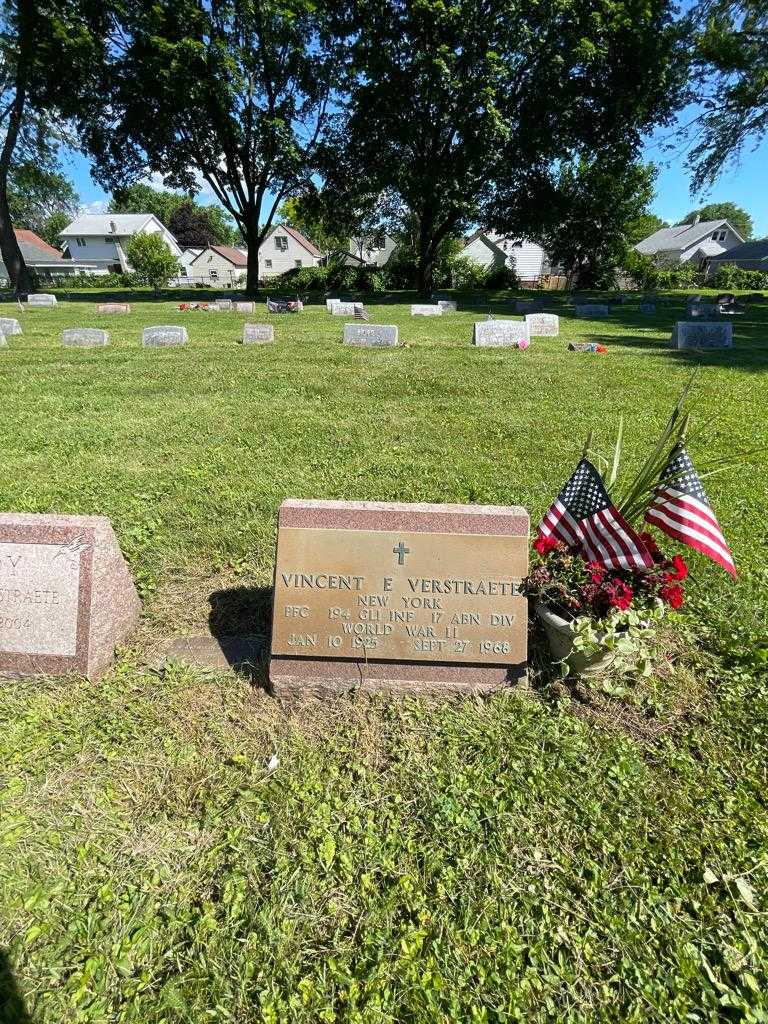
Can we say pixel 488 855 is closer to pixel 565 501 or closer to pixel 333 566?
pixel 333 566

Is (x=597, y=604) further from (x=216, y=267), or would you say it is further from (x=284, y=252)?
(x=216, y=267)

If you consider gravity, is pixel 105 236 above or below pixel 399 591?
above

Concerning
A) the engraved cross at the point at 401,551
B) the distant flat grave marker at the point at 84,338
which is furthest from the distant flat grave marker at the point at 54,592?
the distant flat grave marker at the point at 84,338

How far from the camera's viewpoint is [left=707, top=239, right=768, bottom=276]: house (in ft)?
185

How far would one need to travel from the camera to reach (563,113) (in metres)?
26.2

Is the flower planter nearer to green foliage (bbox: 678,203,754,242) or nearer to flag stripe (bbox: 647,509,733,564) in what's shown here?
flag stripe (bbox: 647,509,733,564)

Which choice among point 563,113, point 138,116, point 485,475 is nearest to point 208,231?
point 138,116

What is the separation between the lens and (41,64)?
24.5 m

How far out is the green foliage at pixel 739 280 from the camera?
44875 mm

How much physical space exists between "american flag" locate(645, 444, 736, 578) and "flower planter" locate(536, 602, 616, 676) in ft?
2.17

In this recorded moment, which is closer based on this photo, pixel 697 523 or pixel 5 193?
pixel 697 523

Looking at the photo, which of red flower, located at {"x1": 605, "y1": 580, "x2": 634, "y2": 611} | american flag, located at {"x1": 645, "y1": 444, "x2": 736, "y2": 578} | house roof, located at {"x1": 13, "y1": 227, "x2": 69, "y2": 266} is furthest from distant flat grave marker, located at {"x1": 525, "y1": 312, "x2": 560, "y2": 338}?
house roof, located at {"x1": 13, "y1": 227, "x2": 69, "y2": 266}

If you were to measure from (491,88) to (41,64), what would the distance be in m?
20.3

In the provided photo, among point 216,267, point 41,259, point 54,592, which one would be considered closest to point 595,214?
point 54,592
